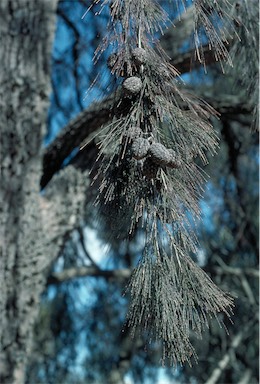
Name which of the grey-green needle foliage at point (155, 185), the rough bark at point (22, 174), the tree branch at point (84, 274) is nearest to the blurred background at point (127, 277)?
the tree branch at point (84, 274)

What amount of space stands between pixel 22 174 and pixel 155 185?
5.11ft

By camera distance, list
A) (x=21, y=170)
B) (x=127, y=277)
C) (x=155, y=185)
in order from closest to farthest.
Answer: (x=155, y=185), (x=21, y=170), (x=127, y=277)

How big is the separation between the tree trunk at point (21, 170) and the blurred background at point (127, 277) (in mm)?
448

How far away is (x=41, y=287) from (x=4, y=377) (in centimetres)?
38

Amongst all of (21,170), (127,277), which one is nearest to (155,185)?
(21,170)

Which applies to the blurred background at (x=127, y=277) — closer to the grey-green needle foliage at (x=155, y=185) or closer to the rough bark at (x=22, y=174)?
the rough bark at (x=22, y=174)

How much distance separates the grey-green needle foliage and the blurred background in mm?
1877

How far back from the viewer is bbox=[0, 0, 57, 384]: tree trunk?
2539 millimetres

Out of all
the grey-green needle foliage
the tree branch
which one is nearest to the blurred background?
the tree branch

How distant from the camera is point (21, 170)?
2609 mm

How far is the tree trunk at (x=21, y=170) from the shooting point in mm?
2539

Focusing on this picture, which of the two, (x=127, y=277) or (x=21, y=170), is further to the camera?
(x=127, y=277)

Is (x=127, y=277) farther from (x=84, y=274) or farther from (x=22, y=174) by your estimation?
(x=22, y=174)

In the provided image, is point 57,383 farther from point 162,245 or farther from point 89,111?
point 162,245
